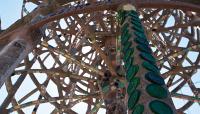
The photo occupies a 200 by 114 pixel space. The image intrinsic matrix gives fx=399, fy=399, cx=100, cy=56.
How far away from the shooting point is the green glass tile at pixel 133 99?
14.3 feet

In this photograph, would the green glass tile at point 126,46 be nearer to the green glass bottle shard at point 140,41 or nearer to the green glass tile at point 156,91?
the green glass bottle shard at point 140,41

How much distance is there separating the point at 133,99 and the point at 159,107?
0.35 metres

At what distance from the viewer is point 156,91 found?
4.48 meters

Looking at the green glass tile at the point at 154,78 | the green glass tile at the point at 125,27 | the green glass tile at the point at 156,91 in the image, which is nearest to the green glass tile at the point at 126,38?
the green glass tile at the point at 125,27

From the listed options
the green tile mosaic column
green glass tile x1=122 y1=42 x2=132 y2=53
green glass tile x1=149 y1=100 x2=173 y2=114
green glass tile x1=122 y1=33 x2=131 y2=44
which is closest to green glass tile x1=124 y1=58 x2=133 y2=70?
the green tile mosaic column

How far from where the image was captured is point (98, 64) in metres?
11.1

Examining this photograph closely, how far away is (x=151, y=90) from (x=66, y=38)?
7558mm

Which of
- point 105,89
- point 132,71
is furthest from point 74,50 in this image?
point 132,71

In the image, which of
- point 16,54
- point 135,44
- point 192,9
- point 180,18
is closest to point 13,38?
point 16,54

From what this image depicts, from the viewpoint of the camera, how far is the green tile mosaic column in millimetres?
4227

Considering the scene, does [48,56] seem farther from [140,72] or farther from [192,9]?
[140,72]

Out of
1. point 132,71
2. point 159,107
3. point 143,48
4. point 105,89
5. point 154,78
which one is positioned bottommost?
point 105,89

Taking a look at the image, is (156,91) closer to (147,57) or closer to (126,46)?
(147,57)

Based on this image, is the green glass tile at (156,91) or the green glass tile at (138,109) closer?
the green glass tile at (138,109)
